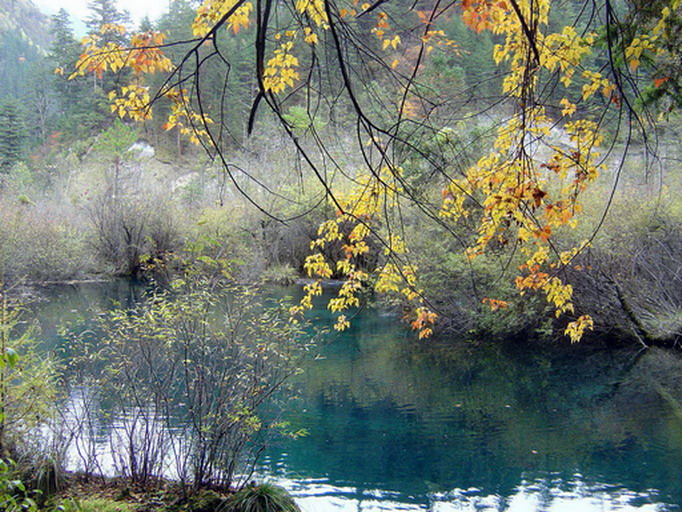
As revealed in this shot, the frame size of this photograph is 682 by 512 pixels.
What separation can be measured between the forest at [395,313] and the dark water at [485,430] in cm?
4

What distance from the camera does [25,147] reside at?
Result: 1560 inches

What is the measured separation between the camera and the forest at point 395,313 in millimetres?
3178

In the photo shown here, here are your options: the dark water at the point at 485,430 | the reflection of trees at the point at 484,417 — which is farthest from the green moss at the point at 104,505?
the reflection of trees at the point at 484,417

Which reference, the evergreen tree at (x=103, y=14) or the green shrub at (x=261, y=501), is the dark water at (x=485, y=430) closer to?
the green shrub at (x=261, y=501)

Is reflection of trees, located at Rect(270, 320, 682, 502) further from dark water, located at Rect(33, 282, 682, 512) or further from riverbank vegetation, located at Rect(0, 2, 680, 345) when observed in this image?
riverbank vegetation, located at Rect(0, 2, 680, 345)

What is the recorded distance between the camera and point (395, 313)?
52.8ft

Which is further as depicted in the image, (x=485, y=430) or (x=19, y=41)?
(x=19, y=41)

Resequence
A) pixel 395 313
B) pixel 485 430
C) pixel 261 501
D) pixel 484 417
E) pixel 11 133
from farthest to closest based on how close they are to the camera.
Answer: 1. pixel 11 133
2. pixel 395 313
3. pixel 484 417
4. pixel 485 430
5. pixel 261 501

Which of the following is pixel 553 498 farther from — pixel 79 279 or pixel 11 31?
pixel 11 31

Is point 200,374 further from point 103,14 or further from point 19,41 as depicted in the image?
point 19,41

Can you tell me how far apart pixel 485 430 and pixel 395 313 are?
8327mm

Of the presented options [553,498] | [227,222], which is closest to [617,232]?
[553,498]

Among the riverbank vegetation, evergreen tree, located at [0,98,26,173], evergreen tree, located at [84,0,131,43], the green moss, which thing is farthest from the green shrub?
evergreen tree, located at [0,98,26,173]

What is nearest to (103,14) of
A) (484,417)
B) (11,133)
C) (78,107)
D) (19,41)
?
(78,107)
